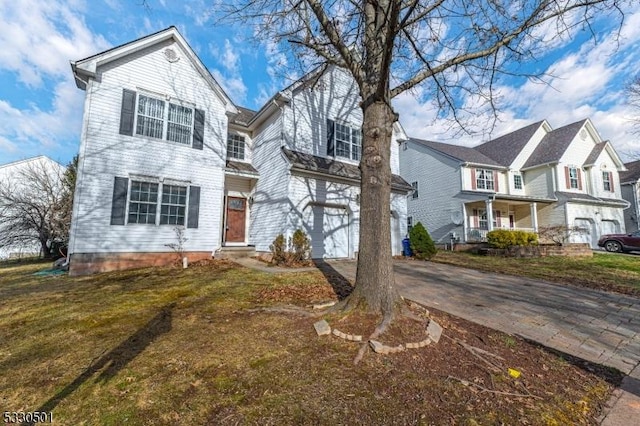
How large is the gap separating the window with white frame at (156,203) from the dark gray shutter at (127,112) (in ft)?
6.05

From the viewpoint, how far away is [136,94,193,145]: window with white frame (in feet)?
33.7

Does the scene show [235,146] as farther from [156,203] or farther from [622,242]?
[622,242]

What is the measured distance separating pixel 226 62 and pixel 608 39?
879cm

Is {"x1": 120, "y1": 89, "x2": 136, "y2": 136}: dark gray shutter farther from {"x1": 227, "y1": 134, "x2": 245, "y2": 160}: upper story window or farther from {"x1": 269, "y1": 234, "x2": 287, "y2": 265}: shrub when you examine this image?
{"x1": 269, "y1": 234, "x2": 287, "y2": 265}: shrub

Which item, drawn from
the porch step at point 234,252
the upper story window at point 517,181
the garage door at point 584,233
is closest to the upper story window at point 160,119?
the porch step at point 234,252

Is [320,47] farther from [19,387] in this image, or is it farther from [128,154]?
[128,154]

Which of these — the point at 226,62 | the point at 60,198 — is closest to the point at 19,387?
the point at 226,62

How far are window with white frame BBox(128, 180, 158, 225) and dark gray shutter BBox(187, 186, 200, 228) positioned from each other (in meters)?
1.15

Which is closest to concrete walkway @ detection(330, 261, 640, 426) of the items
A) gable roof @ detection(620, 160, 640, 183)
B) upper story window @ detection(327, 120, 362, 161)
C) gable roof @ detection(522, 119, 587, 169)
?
upper story window @ detection(327, 120, 362, 161)

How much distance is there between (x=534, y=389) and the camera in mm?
2770

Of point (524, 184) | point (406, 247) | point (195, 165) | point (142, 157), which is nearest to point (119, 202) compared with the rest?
point (142, 157)

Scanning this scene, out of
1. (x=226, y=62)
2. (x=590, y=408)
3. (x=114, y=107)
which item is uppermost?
(x=226, y=62)

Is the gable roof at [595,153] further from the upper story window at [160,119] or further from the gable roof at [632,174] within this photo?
the upper story window at [160,119]

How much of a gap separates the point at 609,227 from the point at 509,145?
9823mm
